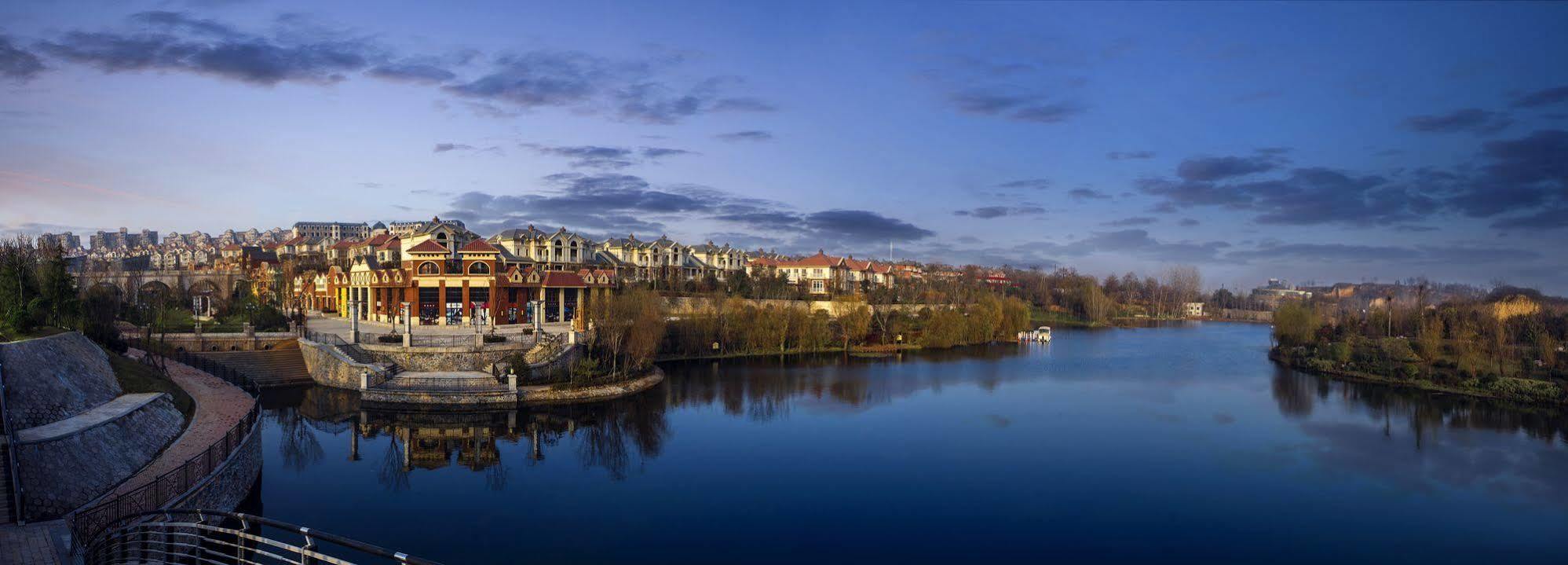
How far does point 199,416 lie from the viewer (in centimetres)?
1322

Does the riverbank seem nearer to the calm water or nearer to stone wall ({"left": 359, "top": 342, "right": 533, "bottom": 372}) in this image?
the calm water

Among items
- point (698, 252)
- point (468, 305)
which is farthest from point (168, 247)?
point (468, 305)

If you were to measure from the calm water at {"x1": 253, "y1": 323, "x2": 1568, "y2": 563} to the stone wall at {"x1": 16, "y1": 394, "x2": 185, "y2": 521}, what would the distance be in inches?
72.9

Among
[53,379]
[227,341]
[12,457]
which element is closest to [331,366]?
[227,341]

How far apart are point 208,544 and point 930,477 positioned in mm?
10337

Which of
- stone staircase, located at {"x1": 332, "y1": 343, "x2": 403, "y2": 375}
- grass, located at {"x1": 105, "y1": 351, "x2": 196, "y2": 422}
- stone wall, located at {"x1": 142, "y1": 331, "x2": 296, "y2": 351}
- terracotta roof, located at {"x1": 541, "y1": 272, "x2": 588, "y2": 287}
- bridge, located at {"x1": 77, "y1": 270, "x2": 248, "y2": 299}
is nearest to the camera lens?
grass, located at {"x1": 105, "y1": 351, "x2": 196, "y2": 422}

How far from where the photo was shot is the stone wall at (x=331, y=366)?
20.2m

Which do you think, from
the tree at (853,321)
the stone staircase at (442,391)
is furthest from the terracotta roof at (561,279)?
the tree at (853,321)

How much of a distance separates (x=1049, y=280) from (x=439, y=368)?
69319 mm

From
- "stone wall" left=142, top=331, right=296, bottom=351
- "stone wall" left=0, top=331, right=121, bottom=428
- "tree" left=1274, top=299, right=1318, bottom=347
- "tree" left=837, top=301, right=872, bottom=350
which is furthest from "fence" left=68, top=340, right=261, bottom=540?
"tree" left=1274, top=299, right=1318, bottom=347

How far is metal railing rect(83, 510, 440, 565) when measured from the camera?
4785 mm

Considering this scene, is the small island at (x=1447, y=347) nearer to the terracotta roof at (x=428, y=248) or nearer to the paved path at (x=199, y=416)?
the paved path at (x=199, y=416)

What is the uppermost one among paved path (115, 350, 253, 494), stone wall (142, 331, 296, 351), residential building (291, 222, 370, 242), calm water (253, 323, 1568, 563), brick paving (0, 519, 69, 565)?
residential building (291, 222, 370, 242)

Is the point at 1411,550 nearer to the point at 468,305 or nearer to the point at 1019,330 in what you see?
the point at 468,305
